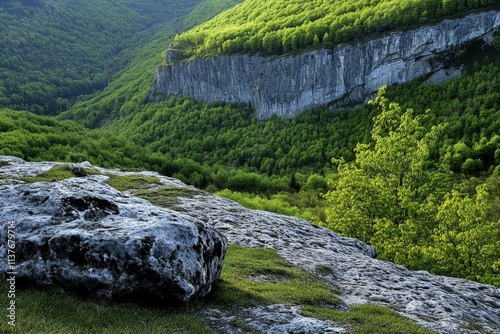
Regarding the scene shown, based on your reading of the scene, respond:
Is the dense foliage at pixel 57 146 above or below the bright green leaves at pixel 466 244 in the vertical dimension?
above

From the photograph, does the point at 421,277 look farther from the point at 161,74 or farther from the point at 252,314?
the point at 161,74

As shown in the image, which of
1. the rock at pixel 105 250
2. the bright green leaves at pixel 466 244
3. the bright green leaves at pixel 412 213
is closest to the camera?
the rock at pixel 105 250

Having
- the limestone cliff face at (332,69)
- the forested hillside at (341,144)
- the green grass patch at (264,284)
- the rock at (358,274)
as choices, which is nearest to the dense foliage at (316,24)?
the forested hillside at (341,144)

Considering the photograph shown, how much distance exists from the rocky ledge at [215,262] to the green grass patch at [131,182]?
27.5 feet

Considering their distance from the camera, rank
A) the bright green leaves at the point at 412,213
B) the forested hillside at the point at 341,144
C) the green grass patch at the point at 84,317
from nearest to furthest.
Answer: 1. the green grass patch at the point at 84,317
2. the bright green leaves at the point at 412,213
3. the forested hillside at the point at 341,144

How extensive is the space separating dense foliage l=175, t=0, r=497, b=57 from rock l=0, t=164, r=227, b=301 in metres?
137

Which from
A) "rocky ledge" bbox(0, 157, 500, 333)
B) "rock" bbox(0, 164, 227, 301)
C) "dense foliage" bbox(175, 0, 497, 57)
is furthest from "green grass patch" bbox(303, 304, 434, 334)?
"dense foliage" bbox(175, 0, 497, 57)

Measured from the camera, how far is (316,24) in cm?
14788

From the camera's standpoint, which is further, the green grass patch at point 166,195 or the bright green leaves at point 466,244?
the bright green leaves at point 466,244

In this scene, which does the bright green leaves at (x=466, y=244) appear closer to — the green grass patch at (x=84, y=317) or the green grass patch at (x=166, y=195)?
the green grass patch at (x=166, y=195)

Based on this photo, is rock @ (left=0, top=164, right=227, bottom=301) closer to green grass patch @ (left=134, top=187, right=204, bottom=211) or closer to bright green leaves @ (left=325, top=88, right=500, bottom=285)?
green grass patch @ (left=134, top=187, right=204, bottom=211)

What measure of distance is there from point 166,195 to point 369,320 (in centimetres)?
1657

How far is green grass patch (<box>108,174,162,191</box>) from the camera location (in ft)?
87.2

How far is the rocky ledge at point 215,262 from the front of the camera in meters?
9.84
